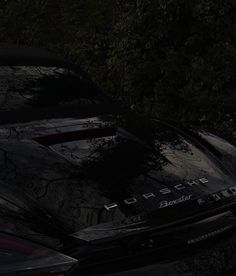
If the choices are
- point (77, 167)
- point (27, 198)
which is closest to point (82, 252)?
point (27, 198)

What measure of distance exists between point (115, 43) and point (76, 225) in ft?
18.7

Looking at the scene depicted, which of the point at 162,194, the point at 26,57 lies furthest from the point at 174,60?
the point at 162,194

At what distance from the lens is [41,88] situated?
4434 millimetres

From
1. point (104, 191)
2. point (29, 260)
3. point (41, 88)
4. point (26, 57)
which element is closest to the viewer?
point (29, 260)

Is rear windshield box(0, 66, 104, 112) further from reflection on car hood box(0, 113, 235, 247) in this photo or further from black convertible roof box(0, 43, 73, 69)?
reflection on car hood box(0, 113, 235, 247)

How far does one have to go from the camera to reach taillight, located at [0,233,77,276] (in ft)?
8.59

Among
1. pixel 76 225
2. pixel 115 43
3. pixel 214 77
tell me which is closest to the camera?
pixel 76 225

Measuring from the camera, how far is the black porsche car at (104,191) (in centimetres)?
276

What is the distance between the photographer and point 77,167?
3.31 meters

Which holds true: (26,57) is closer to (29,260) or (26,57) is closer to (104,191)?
(104,191)

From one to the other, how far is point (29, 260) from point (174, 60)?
534 centimetres

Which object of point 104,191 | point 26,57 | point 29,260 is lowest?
point 29,260

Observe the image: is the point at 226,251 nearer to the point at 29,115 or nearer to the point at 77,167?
the point at 77,167

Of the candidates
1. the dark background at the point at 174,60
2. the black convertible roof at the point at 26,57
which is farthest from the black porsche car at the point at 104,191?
the dark background at the point at 174,60
